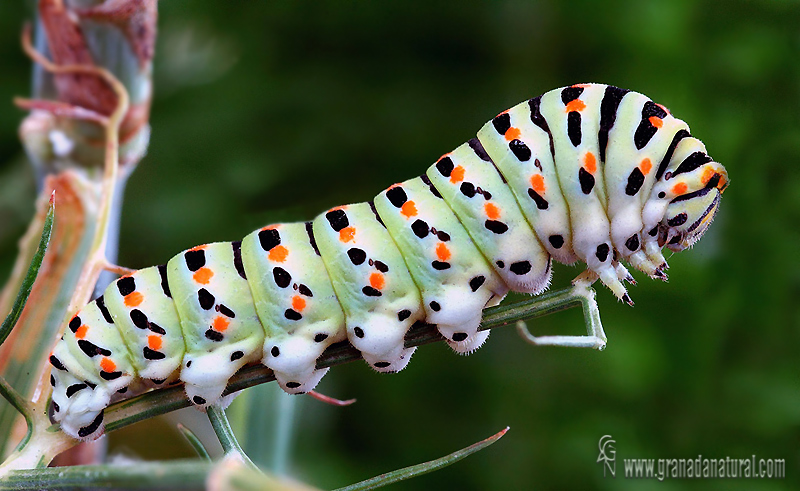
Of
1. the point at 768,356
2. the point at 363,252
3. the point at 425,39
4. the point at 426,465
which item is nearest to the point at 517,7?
the point at 425,39

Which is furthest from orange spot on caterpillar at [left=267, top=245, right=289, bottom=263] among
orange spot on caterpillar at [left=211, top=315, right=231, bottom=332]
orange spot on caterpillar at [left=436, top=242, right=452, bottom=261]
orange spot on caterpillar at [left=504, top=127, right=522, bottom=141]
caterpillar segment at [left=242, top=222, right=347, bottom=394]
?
orange spot on caterpillar at [left=504, top=127, right=522, bottom=141]

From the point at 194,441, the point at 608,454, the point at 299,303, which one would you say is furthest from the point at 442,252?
the point at 608,454

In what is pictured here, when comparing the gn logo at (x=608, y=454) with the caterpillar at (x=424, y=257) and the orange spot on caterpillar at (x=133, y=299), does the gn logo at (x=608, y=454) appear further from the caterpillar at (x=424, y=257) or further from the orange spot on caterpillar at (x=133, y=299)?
the orange spot on caterpillar at (x=133, y=299)

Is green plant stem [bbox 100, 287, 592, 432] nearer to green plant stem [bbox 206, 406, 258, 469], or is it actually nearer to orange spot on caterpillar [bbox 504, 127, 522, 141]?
green plant stem [bbox 206, 406, 258, 469]

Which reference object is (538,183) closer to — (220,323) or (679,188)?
(679,188)

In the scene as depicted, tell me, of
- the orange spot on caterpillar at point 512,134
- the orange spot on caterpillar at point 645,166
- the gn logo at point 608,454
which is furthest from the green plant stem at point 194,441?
the gn logo at point 608,454

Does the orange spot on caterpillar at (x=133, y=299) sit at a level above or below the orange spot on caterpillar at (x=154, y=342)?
above
